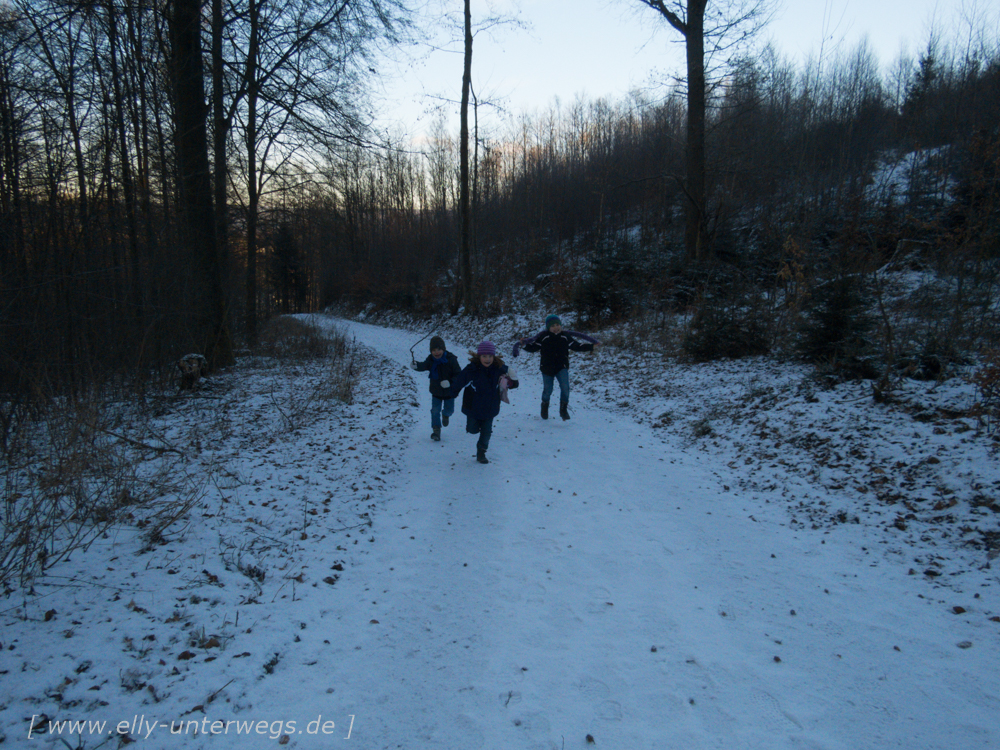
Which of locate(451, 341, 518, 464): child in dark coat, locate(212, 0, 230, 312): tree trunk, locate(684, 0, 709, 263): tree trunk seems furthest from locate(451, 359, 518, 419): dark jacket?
locate(684, 0, 709, 263): tree trunk

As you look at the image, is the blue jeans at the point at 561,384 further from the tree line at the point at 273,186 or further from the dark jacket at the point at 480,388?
the tree line at the point at 273,186

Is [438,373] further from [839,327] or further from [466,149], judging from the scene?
[466,149]

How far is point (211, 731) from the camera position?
8.65 ft

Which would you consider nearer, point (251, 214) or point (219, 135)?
point (219, 135)

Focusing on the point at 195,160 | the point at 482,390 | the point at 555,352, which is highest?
the point at 195,160

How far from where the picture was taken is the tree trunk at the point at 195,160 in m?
9.60

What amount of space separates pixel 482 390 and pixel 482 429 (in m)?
0.60

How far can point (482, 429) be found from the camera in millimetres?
7465

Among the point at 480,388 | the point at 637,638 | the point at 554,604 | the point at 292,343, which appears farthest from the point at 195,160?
the point at 637,638

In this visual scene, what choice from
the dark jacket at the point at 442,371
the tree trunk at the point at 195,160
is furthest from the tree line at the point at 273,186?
the dark jacket at the point at 442,371

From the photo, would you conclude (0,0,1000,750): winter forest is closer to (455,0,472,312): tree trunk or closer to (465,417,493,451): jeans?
(465,417,493,451): jeans

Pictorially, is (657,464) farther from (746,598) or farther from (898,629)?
(898,629)

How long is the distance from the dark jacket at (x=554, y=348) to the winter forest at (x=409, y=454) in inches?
43.8

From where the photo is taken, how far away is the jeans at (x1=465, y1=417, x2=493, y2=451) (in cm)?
736
